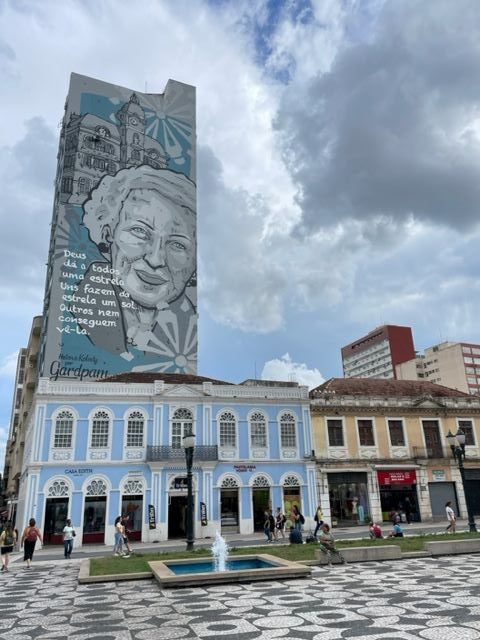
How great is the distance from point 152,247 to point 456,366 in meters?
69.1

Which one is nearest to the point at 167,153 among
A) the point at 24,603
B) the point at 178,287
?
the point at 178,287

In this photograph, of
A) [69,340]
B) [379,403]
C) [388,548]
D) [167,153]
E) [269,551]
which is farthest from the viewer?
[167,153]

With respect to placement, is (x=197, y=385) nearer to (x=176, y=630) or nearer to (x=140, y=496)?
(x=140, y=496)

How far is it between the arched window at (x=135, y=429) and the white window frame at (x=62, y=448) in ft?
9.28

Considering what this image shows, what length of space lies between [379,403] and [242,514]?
36.8 ft

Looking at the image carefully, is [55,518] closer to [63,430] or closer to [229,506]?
[63,430]

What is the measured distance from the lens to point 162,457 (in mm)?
28469

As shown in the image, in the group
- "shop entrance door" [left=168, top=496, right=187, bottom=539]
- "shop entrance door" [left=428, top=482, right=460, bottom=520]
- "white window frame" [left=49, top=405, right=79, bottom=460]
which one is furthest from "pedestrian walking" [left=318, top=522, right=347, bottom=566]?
"shop entrance door" [left=428, top=482, right=460, bottom=520]

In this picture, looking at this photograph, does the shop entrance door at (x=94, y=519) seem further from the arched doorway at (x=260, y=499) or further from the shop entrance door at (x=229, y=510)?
the arched doorway at (x=260, y=499)

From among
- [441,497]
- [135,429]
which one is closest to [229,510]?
[135,429]

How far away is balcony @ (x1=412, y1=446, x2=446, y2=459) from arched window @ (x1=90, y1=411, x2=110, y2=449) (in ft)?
62.3

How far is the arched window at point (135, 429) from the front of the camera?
94.1ft

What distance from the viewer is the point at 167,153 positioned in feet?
192

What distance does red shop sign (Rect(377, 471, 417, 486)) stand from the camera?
105ft
